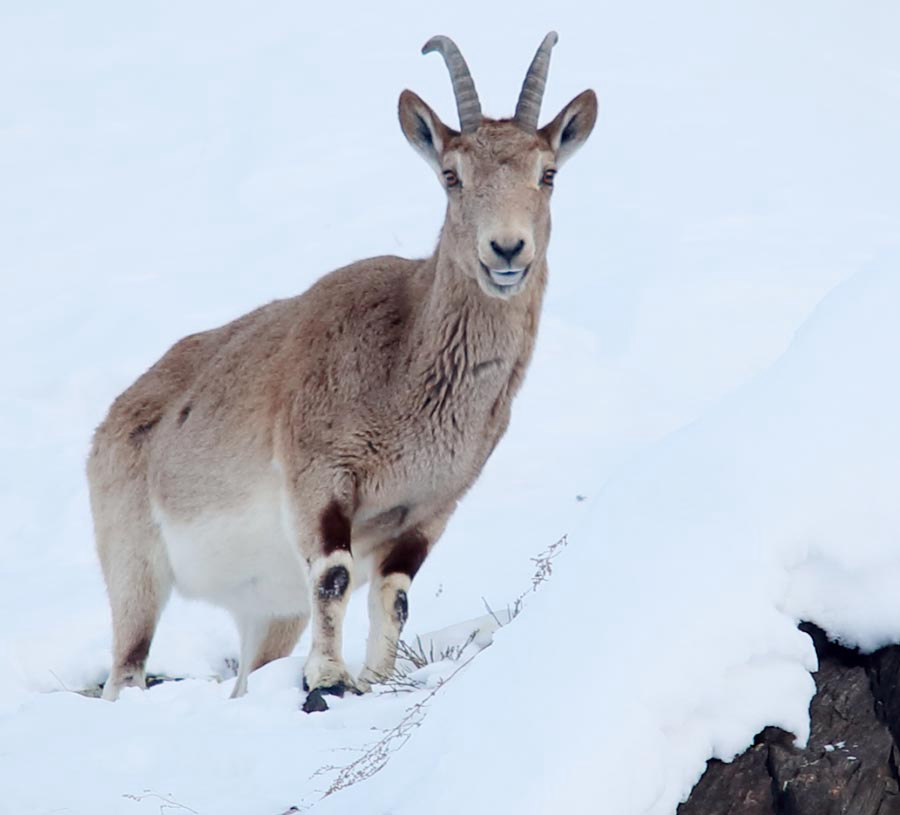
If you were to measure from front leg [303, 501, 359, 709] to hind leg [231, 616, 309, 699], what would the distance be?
155 cm

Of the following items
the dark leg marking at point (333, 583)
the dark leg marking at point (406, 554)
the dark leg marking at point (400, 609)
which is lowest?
the dark leg marking at point (400, 609)

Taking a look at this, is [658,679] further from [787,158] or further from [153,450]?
[787,158]

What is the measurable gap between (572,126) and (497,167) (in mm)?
693

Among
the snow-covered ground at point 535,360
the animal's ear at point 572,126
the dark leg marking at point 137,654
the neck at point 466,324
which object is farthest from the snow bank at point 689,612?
the dark leg marking at point 137,654

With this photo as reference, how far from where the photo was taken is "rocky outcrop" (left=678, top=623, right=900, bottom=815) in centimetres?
478

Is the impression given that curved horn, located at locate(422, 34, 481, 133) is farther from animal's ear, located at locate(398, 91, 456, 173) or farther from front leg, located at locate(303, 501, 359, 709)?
front leg, located at locate(303, 501, 359, 709)

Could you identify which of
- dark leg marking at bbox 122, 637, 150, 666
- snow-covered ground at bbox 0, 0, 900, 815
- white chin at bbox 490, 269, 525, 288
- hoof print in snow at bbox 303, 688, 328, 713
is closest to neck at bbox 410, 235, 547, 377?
white chin at bbox 490, 269, 525, 288

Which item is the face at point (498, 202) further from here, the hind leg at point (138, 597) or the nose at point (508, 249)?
the hind leg at point (138, 597)

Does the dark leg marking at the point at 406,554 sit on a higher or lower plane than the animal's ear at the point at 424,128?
lower

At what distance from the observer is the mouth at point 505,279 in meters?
7.48

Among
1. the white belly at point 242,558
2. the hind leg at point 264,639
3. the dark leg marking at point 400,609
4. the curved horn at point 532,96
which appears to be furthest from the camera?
the hind leg at point 264,639

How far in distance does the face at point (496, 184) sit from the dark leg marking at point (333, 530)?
3.69 feet

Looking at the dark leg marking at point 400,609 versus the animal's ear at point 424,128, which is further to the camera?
the animal's ear at point 424,128

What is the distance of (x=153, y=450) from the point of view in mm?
9133
